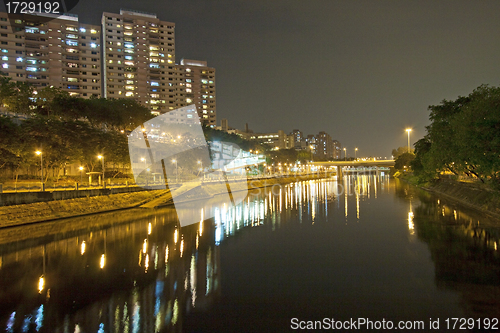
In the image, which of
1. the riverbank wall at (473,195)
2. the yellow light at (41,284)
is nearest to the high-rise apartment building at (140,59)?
the riverbank wall at (473,195)

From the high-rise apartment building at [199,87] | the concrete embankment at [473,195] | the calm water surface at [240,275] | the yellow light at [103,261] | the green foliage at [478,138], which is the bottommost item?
the calm water surface at [240,275]

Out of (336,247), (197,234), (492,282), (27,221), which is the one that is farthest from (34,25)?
(492,282)

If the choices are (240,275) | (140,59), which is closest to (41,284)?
(240,275)

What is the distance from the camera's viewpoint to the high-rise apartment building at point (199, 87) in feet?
387

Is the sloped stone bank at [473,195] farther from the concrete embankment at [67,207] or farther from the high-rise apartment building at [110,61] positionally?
the high-rise apartment building at [110,61]

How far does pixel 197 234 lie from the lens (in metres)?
19.0

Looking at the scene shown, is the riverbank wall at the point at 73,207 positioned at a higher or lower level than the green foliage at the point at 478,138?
lower

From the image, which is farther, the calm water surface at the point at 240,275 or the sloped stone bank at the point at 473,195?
the sloped stone bank at the point at 473,195

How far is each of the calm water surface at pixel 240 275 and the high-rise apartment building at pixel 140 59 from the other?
90.0 meters

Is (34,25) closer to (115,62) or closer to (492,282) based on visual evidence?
(115,62)

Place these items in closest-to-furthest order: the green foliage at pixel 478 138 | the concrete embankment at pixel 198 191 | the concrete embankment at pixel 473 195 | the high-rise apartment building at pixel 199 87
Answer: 1. the green foliage at pixel 478 138
2. the concrete embankment at pixel 473 195
3. the concrete embankment at pixel 198 191
4. the high-rise apartment building at pixel 199 87

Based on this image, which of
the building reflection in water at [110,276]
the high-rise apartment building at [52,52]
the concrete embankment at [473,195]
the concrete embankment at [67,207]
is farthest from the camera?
the high-rise apartment building at [52,52]

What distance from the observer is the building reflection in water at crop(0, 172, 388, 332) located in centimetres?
846

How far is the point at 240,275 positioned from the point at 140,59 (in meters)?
108
